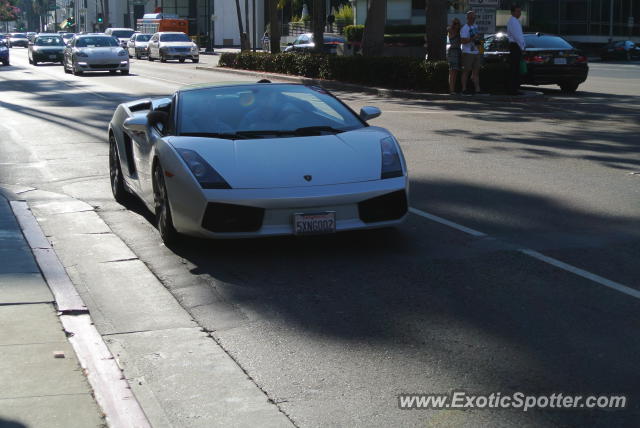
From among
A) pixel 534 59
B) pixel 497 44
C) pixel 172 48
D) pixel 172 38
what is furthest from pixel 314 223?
pixel 172 38

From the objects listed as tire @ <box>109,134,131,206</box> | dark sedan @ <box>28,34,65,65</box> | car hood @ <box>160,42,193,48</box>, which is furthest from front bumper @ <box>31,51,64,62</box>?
tire @ <box>109,134,131,206</box>

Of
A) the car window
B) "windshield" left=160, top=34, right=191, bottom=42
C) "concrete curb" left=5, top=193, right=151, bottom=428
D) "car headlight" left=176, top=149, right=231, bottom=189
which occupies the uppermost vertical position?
A: "windshield" left=160, top=34, right=191, bottom=42

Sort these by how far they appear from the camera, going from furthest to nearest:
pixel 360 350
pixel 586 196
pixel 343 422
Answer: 1. pixel 586 196
2. pixel 360 350
3. pixel 343 422

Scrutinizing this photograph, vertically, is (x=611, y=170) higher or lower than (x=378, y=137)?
lower

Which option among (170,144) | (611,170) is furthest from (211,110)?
(611,170)

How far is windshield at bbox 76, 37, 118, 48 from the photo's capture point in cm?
3756

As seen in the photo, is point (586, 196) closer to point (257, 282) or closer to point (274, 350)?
point (257, 282)

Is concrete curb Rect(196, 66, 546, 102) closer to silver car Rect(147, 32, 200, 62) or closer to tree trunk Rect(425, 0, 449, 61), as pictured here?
tree trunk Rect(425, 0, 449, 61)

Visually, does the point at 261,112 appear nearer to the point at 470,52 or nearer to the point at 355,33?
the point at 470,52

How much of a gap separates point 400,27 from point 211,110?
57.6m

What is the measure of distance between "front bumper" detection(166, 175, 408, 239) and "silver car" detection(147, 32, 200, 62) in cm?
4721

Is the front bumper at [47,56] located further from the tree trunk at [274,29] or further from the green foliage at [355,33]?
the green foliage at [355,33]

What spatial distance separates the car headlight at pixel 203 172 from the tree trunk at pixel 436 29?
1860 centimetres

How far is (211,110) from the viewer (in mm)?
8539
